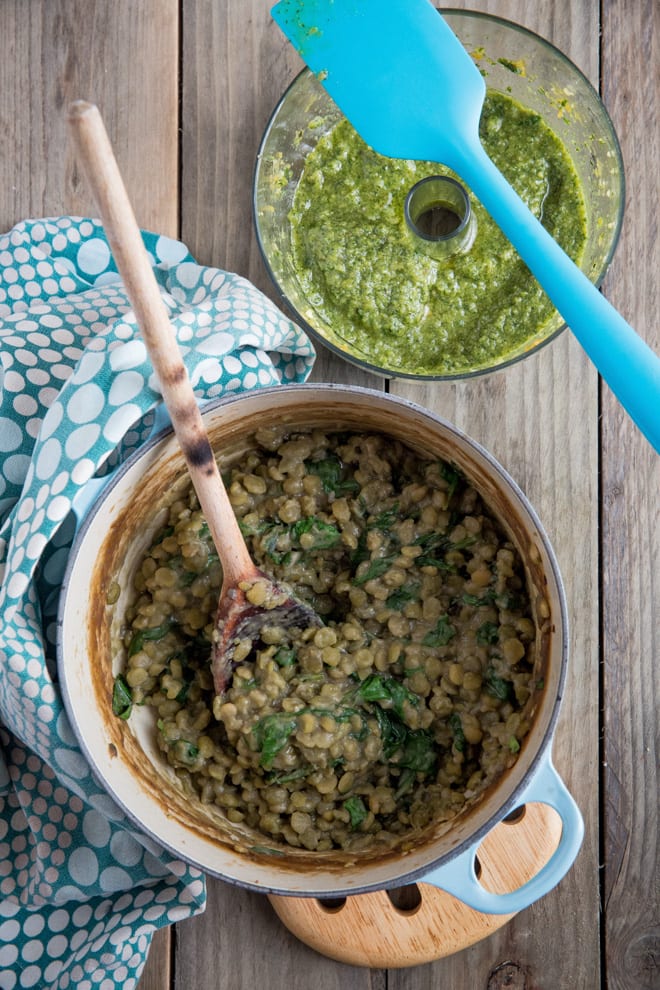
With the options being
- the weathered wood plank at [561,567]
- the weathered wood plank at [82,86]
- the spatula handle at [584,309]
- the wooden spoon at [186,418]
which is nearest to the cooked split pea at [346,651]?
the wooden spoon at [186,418]

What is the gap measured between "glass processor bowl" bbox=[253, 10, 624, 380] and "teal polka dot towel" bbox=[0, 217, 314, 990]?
0.13 m

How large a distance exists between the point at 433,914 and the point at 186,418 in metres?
1.02

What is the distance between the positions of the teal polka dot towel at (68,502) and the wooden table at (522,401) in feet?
0.48

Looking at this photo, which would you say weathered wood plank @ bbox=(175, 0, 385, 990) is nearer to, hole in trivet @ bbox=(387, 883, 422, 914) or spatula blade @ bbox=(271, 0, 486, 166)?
spatula blade @ bbox=(271, 0, 486, 166)

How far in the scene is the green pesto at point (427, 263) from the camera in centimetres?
180

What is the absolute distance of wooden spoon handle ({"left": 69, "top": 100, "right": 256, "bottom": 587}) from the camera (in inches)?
39.4

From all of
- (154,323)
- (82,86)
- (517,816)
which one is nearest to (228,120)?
(82,86)

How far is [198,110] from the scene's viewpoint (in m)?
1.93

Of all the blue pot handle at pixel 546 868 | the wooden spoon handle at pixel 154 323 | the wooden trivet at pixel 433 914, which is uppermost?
the wooden spoon handle at pixel 154 323

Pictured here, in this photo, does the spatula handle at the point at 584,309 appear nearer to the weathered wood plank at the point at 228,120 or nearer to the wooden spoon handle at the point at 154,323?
the weathered wood plank at the point at 228,120

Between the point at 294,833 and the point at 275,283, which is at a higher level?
the point at 275,283

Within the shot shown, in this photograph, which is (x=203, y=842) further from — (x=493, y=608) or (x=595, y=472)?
(x=595, y=472)

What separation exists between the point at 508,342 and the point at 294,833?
0.96 meters

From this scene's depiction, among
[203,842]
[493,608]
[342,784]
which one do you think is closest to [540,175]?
[493,608]
